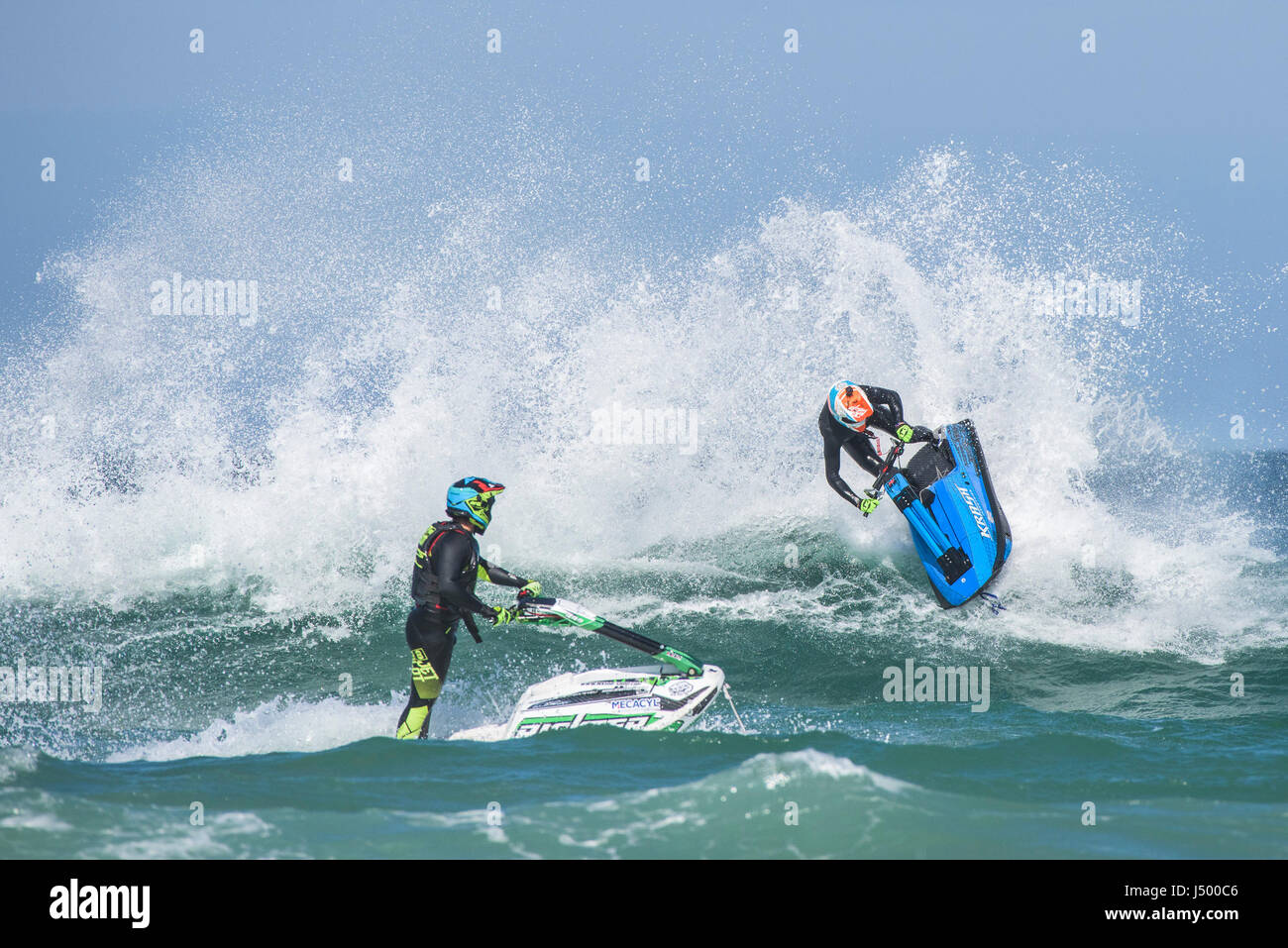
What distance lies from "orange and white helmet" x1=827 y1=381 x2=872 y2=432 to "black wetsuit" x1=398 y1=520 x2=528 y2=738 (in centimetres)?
429

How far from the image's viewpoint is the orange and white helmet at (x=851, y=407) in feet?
34.3

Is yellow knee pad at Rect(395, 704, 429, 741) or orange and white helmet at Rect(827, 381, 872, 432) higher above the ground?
orange and white helmet at Rect(827, 381, 872, 432)

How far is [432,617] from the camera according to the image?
7.68m

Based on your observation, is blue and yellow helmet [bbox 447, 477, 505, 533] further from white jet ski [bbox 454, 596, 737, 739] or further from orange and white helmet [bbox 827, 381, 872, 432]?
orange and white helmet [bbox 827, 381, 872, 432]

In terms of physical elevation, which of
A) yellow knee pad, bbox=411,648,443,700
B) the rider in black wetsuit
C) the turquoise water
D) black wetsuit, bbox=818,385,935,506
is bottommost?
the turquoise water

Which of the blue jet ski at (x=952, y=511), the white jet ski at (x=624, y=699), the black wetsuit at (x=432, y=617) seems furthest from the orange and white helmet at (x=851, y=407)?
the black wetsuit at (x=432, y=617)

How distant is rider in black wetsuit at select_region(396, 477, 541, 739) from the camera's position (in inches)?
291

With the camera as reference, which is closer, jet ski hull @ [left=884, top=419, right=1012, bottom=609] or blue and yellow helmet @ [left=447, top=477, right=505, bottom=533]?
blue and yellow helmet @ [left=447, top=477, right=505, bottom=533]

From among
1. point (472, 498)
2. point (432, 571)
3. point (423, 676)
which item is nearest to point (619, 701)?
point (423, 676)

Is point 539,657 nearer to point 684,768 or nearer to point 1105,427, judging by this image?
point 684,768

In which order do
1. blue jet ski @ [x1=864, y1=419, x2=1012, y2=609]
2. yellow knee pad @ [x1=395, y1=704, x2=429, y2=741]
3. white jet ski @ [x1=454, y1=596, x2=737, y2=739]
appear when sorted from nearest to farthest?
white jet ski @ [x1=454, y1=596, x2=737, y2=739], yellow knee pad @ [x1=395, y1=704, x2=429, y2=741], blue jet ski @ [x1=864, y1=419, x2=1012, y2=609]

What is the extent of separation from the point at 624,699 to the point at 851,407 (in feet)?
14.4

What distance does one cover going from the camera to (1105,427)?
1434 cm

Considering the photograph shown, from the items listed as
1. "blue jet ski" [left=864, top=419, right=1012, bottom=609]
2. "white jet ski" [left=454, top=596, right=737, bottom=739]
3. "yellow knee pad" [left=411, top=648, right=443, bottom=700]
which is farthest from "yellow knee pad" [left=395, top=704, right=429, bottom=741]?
"blue jet ski" [left=864, top=419, right=1012, bottom=609]
